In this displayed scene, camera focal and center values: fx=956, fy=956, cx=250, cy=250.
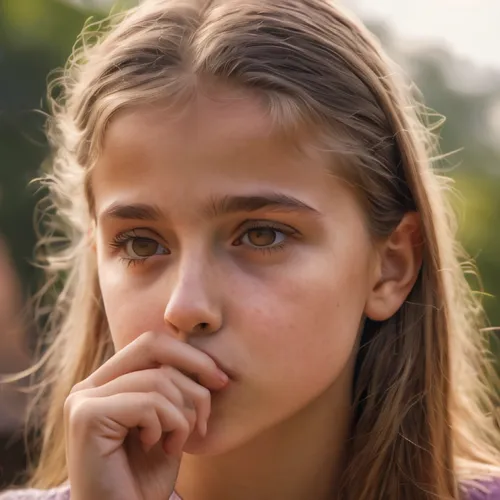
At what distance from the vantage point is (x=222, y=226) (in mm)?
1916

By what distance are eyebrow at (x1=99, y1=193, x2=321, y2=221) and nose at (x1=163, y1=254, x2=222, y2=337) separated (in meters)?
0.11

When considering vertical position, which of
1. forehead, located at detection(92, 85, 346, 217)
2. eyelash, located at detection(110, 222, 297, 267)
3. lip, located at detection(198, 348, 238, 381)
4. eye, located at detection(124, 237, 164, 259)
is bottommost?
lip, located at detection(198, 348, 238, 381)

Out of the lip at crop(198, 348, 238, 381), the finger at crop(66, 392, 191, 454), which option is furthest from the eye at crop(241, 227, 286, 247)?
the finger at crop(66, 392, 191, 454)

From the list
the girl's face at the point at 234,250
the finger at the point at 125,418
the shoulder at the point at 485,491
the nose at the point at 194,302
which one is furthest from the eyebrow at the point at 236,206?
the shoulder at the point at 485,491

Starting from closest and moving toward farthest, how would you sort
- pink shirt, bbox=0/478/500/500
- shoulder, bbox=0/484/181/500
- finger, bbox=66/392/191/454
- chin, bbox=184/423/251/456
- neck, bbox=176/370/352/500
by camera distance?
finger, bbox=66/392/191/454
chin, bbox=184/423/251/456
neck, bbox=176/370/352/500
pink shirt, bbox=0/478/500/500
shoulder, bbox=0/484/181/500

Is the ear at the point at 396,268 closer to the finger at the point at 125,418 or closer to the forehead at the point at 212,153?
the forehead at the point at 212,153

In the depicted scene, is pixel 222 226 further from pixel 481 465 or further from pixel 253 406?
pixel 481 465

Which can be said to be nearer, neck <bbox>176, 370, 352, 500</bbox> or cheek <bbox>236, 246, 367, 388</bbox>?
cheek <bbox>236, 246, 367, 388</bbox>

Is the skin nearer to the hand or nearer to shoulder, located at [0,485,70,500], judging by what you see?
the hand

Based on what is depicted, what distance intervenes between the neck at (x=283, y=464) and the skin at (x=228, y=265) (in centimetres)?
13

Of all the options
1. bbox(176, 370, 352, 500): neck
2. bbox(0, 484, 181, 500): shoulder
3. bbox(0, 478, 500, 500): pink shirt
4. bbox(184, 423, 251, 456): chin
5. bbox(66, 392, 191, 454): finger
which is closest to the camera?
bbox(66, 392, 191, 454): finger

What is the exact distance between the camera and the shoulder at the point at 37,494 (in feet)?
8.01

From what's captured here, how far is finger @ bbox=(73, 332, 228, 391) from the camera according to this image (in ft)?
6.02

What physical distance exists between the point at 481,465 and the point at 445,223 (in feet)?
2.06
